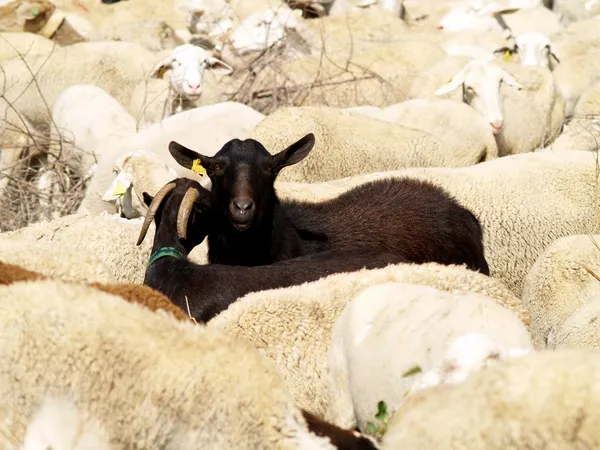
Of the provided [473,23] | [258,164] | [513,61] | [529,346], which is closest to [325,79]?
[513,61]

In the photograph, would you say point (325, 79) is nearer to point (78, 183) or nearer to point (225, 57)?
point (225, 57)

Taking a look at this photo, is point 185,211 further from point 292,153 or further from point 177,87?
point 177,87

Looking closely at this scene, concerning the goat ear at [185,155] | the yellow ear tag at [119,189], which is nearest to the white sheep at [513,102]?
the yellow ear tag at [119,189]

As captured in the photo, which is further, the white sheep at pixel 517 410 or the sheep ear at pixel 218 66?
the sheep ear at pixel 218 66

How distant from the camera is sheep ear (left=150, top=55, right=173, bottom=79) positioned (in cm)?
903

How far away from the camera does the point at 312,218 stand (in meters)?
5.94

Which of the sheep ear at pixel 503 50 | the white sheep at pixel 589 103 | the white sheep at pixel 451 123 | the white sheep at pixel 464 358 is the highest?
the white sheep at pixel 464 358

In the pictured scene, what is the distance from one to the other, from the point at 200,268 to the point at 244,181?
644 mm

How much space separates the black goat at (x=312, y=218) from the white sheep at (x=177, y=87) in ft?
8.96

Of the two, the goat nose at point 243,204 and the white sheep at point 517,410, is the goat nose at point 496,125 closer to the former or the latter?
the goat nose at point 243,204

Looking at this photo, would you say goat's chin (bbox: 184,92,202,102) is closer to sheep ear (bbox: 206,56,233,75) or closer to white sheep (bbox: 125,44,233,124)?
white sheep (bbox: 125,44,233,124)

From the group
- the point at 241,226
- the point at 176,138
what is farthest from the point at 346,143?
the point at 241,226

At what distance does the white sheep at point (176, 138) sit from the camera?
745 cm

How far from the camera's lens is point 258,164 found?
18.5 ft
